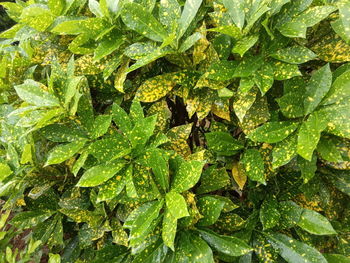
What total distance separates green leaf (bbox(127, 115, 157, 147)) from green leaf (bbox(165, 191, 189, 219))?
0.21 meters

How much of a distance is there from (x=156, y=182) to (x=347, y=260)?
858 millimetres

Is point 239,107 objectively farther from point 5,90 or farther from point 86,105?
point 5,90

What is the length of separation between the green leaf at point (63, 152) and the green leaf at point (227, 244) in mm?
545

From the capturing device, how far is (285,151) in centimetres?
106

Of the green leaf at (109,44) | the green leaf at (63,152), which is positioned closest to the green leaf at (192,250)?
the green leaf at (63,152)

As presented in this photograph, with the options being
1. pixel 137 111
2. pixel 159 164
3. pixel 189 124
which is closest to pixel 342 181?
pixel 189 124

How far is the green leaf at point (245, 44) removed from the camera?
1.01 m

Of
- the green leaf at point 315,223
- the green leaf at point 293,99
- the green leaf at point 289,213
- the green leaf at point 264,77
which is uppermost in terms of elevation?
the green leaf at point 264,77

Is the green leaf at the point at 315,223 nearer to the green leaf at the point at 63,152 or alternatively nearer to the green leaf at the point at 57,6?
the green leaf at the point at 63,152

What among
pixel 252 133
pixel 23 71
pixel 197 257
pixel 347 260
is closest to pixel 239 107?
pixel 252 133

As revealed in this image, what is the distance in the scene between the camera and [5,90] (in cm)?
150

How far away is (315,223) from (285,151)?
1.13 feet

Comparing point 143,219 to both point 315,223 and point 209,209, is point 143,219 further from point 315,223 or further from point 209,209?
point 315,223

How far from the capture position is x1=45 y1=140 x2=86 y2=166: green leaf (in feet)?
3.71
